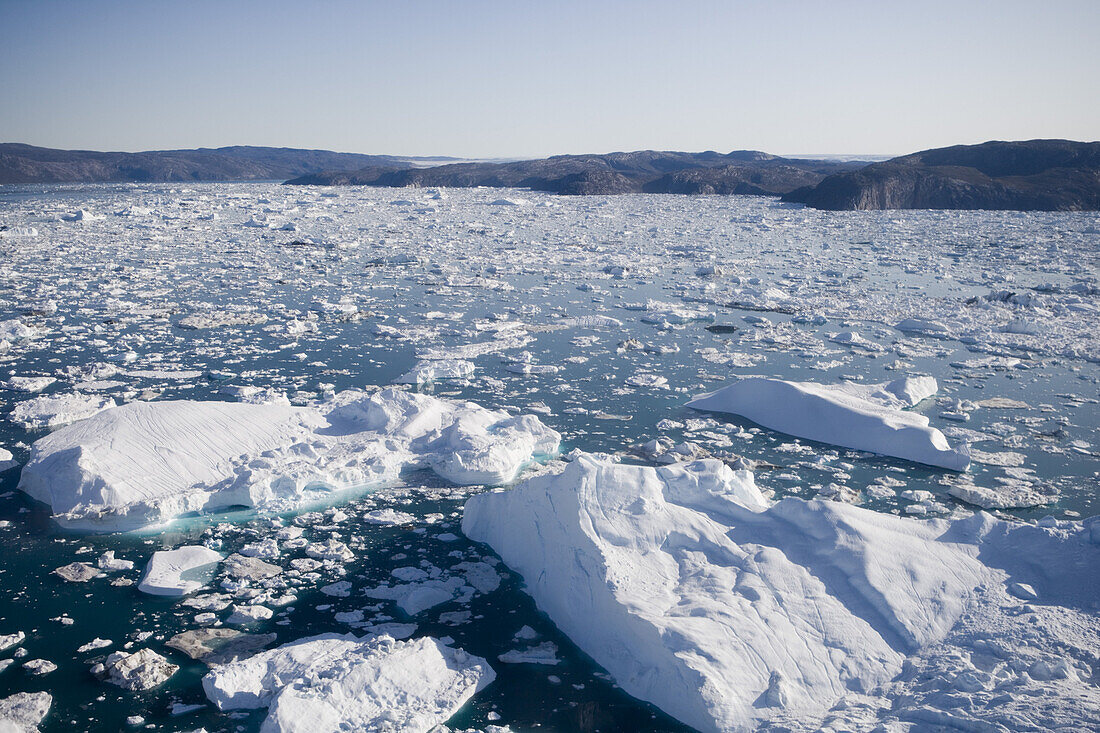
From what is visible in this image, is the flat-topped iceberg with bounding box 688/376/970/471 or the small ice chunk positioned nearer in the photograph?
the small ice chunk

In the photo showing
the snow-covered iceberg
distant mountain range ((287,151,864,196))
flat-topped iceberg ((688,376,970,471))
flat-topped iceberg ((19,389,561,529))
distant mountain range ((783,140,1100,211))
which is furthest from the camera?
distant mountain range ((287,151,864,196))

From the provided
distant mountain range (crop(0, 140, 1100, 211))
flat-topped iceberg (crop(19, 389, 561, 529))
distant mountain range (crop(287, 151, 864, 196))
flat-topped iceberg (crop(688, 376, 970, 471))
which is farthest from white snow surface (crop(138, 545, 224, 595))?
distant mountain range (crop(287, 151, 864, 196))

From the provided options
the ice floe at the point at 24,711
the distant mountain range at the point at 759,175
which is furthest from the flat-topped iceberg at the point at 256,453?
the distant mountain range at the point at 759,175

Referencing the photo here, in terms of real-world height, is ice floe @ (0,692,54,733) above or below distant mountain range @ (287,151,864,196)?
below

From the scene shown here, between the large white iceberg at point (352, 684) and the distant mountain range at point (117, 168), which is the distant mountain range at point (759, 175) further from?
the large white iceberg at point (352, 684)

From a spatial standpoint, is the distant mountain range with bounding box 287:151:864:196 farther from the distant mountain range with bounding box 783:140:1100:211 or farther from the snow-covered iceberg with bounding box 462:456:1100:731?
the snow-covered iceberg with bounding box 462:456:1100:731

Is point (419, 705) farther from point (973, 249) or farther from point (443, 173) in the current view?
point (443, 173)

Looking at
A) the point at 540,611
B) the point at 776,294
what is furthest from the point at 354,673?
the point at 776,294

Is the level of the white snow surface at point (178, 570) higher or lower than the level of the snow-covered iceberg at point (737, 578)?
lower
